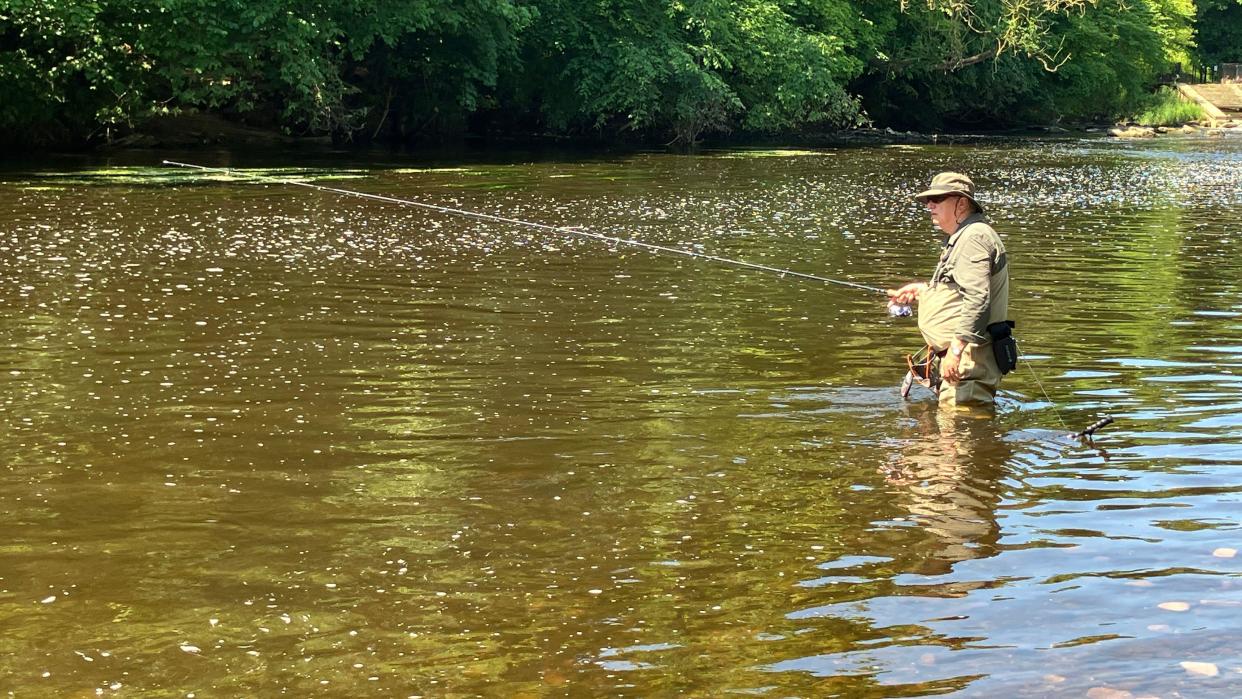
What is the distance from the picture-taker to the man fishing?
312 inches

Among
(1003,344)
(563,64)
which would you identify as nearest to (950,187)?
(1003,344)

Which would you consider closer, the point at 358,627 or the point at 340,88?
the point at 358,627

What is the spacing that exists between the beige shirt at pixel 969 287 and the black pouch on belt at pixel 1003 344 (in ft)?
0.12

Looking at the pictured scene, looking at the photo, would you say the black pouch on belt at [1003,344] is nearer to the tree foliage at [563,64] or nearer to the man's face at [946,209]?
the man's face at [946,209]

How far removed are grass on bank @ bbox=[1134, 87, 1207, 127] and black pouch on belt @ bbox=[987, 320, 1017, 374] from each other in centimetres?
5179

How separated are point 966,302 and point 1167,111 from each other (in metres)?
54.3

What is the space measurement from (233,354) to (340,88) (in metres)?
23.1

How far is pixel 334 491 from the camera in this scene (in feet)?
21.8

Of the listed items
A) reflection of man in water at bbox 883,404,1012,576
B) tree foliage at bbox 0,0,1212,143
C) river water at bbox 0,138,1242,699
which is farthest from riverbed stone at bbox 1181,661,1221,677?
tree foliage at bbox 0,0,1212,143

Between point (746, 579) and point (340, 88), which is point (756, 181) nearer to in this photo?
point (340, 88)

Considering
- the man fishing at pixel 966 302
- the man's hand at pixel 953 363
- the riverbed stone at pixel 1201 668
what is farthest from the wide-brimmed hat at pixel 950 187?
the riverbed stone at pixel 1201 668

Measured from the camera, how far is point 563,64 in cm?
3869

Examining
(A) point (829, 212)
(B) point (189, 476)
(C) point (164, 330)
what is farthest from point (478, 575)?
(A) point (829, 212)

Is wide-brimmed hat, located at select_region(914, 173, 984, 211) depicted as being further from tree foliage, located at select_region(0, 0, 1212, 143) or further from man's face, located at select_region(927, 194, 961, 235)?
tree foliage, located at select_region(0, 0, 1212, 143)
